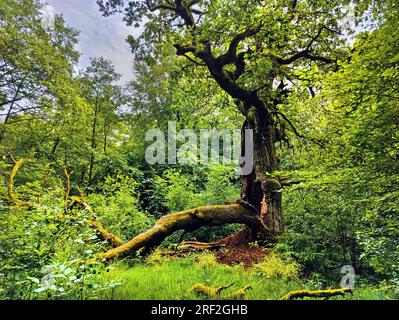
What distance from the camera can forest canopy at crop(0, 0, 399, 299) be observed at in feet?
9.68

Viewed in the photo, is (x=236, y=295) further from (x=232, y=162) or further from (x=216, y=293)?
(x=232, y=162)

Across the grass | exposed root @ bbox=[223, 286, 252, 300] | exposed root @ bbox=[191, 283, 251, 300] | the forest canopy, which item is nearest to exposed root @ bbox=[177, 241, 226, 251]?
the forest canopy

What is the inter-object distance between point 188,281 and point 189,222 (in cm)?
210

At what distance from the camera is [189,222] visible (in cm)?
590

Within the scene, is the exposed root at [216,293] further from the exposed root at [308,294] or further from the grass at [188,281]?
the exposed root at [308,294]

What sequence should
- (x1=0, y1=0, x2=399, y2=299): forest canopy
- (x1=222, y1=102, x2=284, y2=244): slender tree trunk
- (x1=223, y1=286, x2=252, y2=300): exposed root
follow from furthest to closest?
(x1=222, y1=102, x2=284, y2=244): slender tree trunk, (x1=223, y1=286, x2=252, y2=300): exposed root, (x1=0, y1=0, x2=399, y2=299): forest canopy

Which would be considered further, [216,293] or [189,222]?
[189,222]

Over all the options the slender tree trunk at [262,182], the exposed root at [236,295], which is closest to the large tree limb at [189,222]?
the slender tree trunk at [262,182]

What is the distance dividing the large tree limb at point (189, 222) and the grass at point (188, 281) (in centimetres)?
38

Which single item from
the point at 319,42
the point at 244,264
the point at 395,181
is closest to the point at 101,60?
the point at 319,42

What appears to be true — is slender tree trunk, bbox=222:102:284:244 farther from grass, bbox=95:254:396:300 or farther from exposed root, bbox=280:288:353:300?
exposed root, bbox=280:288:353:300

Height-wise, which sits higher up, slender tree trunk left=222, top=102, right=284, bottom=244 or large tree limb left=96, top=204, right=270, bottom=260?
slender tree trunk left=222, top=102, right=284, bottom=244

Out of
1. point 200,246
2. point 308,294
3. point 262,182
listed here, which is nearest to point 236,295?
point 308,294

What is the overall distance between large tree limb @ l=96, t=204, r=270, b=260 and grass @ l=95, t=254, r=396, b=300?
0.38 metres
